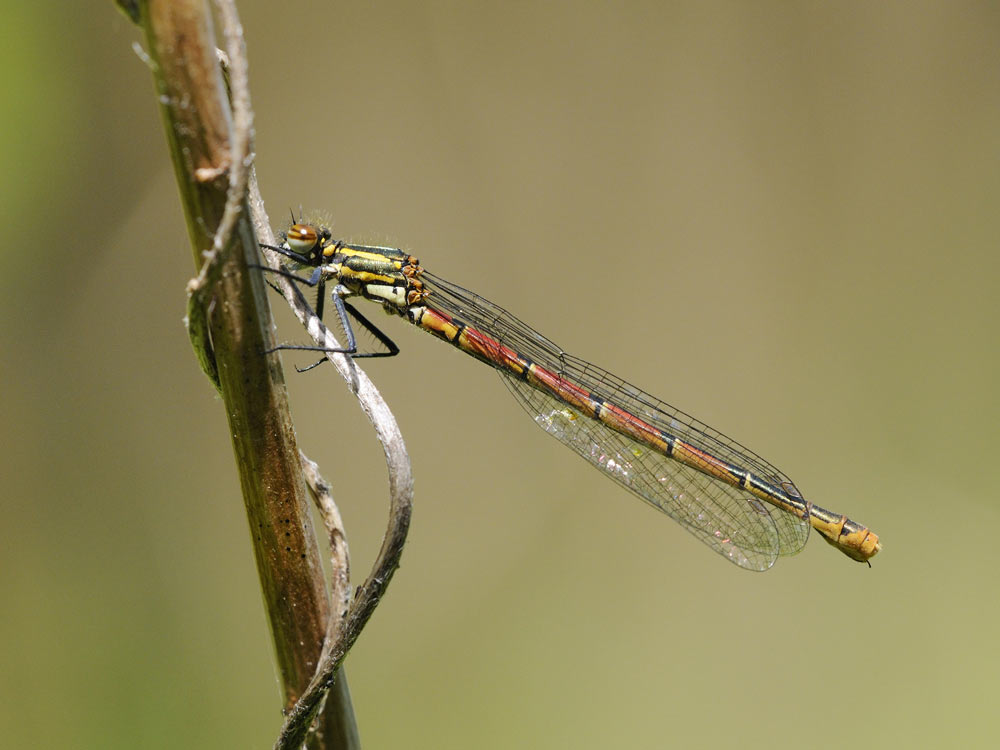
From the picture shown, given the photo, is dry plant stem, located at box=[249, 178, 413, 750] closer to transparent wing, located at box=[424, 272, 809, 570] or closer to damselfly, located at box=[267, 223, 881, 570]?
damselfly, located at box=[267, 223, 881, 570]

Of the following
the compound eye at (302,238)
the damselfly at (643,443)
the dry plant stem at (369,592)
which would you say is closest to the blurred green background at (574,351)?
the damselfly at (643,443)

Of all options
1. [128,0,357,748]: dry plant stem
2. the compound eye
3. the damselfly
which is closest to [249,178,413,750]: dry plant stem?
[128,0,357,748]: dry plant stem

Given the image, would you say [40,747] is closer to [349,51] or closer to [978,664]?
[349,51]

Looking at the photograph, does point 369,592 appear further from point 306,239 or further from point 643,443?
point 643,443

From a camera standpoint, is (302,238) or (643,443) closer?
(302,238)

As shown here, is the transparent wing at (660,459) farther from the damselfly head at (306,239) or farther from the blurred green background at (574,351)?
the blurred green background at (574,351)

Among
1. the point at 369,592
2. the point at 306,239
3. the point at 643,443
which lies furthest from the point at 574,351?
the point at 369,592

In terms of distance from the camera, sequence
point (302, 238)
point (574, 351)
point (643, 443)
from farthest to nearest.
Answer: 1. point (574, 351)
2. point (643, 443)
3. point (302, 238)
